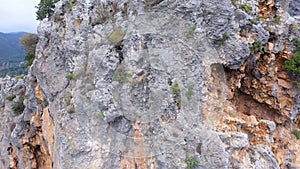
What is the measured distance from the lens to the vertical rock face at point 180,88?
11234 millimetres

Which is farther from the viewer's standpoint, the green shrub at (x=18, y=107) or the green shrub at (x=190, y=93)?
the green shrub at (x=18, y=107)

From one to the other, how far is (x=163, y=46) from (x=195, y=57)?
1.74 metres

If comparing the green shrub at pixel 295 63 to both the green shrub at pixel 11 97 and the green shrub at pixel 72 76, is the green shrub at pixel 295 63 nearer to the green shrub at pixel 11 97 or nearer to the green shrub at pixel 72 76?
the green shrub at pixel 72 76

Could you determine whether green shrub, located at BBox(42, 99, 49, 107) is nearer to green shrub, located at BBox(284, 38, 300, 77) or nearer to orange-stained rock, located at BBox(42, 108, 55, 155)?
orange-stained rock, located at BBox(42, 108, 55, 155)

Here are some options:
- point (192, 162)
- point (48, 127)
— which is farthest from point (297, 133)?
point (48, 127)

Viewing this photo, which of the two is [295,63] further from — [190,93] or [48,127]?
[48,127]

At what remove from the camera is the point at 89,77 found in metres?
13.1

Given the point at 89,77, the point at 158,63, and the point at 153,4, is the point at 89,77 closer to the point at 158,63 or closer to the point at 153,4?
the point at 158,63

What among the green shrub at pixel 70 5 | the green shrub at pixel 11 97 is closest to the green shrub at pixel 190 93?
the green shrub at pixel 70 5

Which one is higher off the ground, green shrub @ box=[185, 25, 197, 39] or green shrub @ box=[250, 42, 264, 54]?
green shrub @ box=[185, 25, 197, 39]

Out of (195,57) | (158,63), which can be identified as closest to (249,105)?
(195,57)

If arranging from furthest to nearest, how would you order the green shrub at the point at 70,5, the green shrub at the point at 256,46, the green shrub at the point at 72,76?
1. the green shrub at the point at 70,5
2. the green shrub at the point at 72,76
3. the green shrub at the point at 256,46

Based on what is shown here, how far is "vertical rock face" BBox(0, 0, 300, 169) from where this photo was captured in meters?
11.2

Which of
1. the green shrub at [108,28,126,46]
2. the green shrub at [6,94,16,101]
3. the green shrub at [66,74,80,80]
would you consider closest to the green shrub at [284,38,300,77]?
the green shrub at [108,28,126,46]
